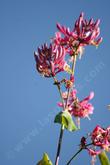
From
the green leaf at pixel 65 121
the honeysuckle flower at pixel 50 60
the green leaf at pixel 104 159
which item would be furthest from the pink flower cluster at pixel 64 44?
the green leaf at pixel 104 159

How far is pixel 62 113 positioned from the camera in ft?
9.10

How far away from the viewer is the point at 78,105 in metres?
3.21

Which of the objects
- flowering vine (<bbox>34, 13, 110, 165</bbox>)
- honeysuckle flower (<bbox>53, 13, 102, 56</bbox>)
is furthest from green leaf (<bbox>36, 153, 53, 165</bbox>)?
honeysuckle flower (<bbox>53, 13, 102, 56</bbox>)

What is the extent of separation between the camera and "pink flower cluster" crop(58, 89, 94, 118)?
3.15 meters

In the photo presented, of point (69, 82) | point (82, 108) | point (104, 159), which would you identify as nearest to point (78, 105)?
point (82, 108)

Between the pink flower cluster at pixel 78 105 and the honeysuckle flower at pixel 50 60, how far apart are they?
0.43 m

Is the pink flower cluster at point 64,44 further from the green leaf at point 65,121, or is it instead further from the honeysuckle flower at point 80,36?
the green leaf at point 65,121

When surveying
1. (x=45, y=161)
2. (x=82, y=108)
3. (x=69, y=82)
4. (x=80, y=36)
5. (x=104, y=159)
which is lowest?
(x=104, y=159)

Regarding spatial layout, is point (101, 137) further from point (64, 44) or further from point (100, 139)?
point (64, 44)

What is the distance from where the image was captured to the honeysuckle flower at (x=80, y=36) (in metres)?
3.06

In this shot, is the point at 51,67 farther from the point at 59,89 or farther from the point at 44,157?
the point at 44,157

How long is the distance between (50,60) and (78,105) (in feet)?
2.42

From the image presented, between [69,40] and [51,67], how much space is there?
0.54m

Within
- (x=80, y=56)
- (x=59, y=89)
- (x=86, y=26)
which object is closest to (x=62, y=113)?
(x=59, y=89)
